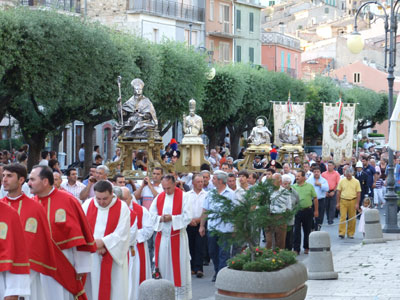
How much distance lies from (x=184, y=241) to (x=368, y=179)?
16.6m

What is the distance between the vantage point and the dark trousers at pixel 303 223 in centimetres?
1945

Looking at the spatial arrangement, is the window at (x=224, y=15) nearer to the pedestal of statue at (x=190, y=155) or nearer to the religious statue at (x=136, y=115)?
the pedestal of statue at (x=190, y=155)

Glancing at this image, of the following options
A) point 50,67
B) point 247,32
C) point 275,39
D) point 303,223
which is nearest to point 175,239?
point 303,223

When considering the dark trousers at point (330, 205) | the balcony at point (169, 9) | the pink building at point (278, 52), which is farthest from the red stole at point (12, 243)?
the pink building at point (278, 52)

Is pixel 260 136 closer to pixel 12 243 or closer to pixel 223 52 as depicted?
pixel 12 243

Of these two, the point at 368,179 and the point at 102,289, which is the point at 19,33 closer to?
the point at 368,179

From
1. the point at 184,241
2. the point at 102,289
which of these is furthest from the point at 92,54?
the point at 102,289

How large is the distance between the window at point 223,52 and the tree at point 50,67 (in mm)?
31404

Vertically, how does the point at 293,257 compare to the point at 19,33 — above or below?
below

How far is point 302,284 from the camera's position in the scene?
10.8 meters

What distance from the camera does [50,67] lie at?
33.1 meters

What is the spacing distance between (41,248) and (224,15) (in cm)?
6093

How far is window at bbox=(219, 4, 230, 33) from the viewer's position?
68.0 m

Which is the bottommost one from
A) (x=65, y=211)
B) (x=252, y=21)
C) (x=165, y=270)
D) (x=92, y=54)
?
(x=165, y=270)
